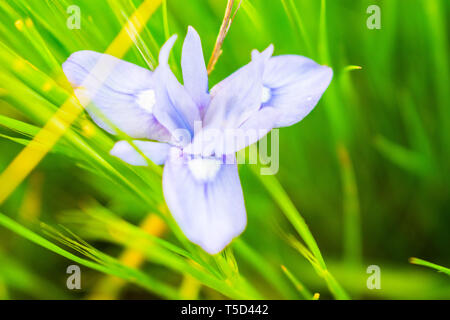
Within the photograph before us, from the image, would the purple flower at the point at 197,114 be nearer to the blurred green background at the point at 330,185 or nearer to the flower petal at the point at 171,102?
the flower petal at the point at 171,102

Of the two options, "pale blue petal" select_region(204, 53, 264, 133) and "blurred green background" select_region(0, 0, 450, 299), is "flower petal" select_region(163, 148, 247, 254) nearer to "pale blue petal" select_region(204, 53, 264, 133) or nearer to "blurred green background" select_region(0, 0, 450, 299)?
"pale blue petal" select_region(204, 53, 264, 133)

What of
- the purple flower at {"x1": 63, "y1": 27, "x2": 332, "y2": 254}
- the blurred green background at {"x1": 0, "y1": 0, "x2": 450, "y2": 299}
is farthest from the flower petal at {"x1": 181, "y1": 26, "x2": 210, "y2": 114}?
the blurred green background at {"x1": 0, "y1": 0, "x2": 450, "y2": 299}

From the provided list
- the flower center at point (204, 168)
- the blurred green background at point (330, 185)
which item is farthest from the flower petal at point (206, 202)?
the blurred green background at point (330, 185)

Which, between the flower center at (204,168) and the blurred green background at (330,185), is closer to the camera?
the flower center at (204,168)

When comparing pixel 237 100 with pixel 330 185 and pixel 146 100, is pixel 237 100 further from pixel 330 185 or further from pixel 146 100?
pixel 330 185

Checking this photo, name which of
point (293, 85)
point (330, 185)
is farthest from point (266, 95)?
point (330, 185)

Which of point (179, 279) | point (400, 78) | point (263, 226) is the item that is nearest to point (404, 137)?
point (400, 78)
